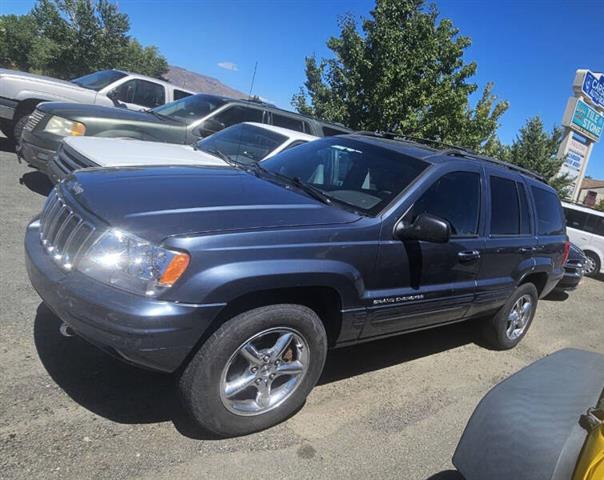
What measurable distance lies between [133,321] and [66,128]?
4.87 meters

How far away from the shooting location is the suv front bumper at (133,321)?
2447mm

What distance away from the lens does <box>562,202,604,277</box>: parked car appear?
13.9 meters

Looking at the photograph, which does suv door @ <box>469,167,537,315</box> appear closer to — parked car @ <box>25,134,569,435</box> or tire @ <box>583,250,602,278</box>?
parked car @ <box>25,134,569,435</box>

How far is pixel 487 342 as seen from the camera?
5.48 m

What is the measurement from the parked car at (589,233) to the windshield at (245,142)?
35.4ft

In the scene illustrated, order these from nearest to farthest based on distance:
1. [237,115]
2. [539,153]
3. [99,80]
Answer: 1. [237,115]
2. [99,80]
3. [539,153]

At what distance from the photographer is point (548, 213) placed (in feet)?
18.4

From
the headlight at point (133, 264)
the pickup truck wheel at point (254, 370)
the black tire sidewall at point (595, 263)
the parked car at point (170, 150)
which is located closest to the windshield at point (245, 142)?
the parked car at point (170, 150)

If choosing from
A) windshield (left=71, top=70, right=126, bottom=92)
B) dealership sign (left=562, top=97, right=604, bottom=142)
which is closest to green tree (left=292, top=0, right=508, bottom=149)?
windshield (left=71, top=70, right=126, bottom=92)

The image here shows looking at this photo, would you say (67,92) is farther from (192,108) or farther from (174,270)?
(174,270)

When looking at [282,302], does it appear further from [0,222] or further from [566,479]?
[0,222]

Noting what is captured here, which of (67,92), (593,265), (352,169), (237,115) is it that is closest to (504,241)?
(352,169)

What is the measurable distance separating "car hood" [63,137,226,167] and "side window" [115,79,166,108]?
15.1ft

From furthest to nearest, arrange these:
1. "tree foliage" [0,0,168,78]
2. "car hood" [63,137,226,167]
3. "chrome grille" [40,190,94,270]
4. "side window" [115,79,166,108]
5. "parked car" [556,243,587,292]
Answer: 1. "tree foliage" [0,0,168,78]
2. "side window" [115,79,166,108]
3. "parked car" [556,243,587,292]
4. "car hood" [63,137,226,167]
5. "chrome grille" [40,190,94,270]
